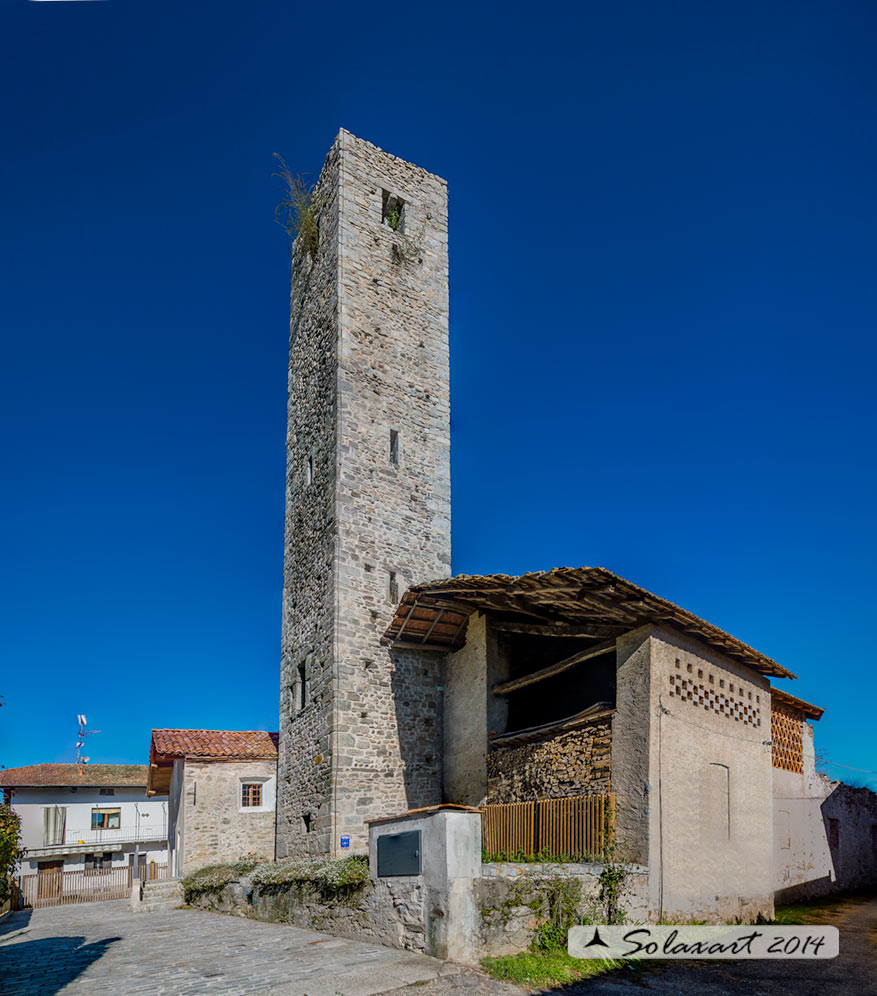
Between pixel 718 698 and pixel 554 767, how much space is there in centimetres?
277

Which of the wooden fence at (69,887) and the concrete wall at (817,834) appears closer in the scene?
the concrete wall at (817,834)

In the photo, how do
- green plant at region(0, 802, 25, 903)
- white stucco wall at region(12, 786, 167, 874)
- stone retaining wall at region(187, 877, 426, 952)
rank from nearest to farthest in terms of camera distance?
1. stone retaining wall at region(187, 877, 426, 952)
2. green plant at region(0, 802, 25, 903)
3. white stucco wall at region(12, 786, 167, 874)

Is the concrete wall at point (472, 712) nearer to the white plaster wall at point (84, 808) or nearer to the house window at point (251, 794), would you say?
the house window at point (251, 794)

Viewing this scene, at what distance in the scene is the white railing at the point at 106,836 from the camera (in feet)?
127

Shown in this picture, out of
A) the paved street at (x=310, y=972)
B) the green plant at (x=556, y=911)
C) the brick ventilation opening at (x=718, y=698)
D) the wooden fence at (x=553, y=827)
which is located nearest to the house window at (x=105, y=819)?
the paved street at (x=310, y=972)

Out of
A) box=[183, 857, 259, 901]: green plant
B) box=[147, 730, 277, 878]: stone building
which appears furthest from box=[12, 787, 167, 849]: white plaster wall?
box=[183, 857, 259, 901]: green plant

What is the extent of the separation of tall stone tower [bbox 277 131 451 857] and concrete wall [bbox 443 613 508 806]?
1.60ft

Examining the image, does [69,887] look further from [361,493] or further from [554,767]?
[554,767]

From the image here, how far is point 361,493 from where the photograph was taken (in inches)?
699

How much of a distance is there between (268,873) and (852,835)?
13.7 metres

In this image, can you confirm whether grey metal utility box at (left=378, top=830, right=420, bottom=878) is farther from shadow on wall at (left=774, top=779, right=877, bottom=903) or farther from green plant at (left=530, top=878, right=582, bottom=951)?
shadow on wall at (left=774, top=779, right=877, bottom=903)

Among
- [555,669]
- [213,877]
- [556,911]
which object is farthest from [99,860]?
[556,911]

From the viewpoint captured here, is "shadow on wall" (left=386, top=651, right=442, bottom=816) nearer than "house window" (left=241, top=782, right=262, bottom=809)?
Yes

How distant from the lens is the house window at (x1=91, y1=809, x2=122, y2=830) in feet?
132
